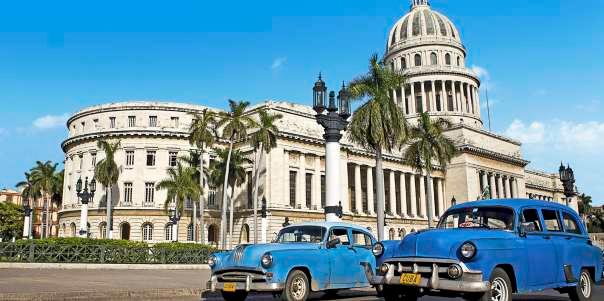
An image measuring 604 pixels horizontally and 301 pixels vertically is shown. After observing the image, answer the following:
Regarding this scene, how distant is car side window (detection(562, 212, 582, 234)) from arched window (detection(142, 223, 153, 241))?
5346cm

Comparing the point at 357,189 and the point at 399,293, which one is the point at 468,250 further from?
the point at 357,189

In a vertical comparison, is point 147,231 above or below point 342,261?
above

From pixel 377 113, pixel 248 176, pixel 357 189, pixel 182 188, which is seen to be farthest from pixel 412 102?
pixel 377 113

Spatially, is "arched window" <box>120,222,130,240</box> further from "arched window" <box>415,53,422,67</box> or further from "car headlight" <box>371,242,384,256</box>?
"arched window" <box>415,53,422,67</box>

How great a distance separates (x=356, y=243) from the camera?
42.6 ft

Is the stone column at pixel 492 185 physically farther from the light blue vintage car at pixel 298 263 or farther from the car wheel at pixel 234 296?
the car wheel at pixel 234 296

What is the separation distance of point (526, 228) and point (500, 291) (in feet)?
4.57

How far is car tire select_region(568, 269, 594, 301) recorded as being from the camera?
10.4 m

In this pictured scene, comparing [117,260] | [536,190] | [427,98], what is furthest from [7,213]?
[536,190]

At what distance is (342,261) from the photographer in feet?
39.9

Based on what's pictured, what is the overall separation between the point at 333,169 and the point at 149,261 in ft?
50.1

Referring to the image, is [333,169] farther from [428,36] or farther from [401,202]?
[428,36]

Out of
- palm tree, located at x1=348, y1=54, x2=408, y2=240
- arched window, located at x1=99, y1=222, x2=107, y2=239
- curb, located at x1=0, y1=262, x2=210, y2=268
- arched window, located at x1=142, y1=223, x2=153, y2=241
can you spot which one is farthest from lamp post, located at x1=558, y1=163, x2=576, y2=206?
arched window, located at x1=99, y1=222, x2=107, y2=239

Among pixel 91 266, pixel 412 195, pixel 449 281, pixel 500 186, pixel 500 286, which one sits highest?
pixel 500 186
